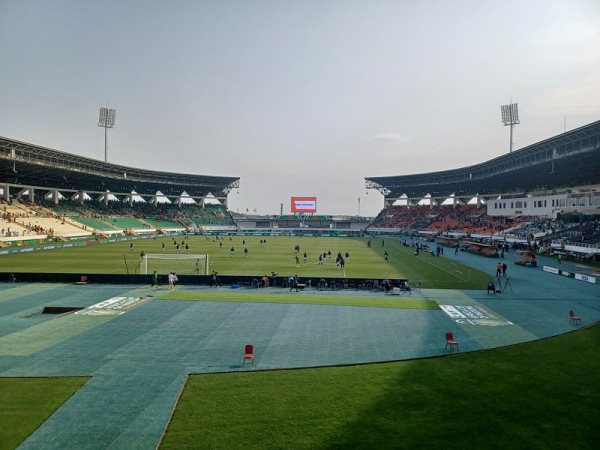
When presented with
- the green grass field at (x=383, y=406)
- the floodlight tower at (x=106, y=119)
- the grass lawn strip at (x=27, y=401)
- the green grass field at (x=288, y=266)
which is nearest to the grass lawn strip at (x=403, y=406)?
the green grass field at (x=383, y=406)

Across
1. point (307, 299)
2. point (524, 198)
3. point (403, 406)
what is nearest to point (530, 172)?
point (524, 198)

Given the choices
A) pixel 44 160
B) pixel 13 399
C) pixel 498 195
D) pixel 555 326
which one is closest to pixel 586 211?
pixel 498 195

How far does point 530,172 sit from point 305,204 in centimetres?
6841

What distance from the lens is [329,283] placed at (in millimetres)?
31516

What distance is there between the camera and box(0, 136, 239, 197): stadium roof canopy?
233 ft

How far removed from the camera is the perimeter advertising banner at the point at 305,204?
424 feet

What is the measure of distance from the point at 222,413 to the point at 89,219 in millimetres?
91822

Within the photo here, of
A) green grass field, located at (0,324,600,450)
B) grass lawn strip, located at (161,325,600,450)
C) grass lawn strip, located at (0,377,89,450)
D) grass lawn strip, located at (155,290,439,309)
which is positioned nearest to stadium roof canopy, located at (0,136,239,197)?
grass lawn strip, located at (155,290,439,309)

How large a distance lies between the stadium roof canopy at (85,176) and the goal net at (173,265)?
40790 millimetres

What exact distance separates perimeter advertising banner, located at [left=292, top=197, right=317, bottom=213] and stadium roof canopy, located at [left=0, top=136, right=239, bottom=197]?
23.5 metres

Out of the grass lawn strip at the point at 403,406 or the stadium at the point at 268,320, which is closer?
the grass lawn strip at the point at 403,406

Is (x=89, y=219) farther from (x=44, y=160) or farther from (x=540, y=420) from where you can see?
(x=540, y=420)

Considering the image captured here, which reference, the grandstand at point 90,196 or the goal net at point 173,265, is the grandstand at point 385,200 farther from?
the goal net at point 173,265

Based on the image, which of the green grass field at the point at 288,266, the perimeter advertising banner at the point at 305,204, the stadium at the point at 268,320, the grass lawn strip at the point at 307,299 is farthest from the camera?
the perimeter advertising banner at the point at 305,204
